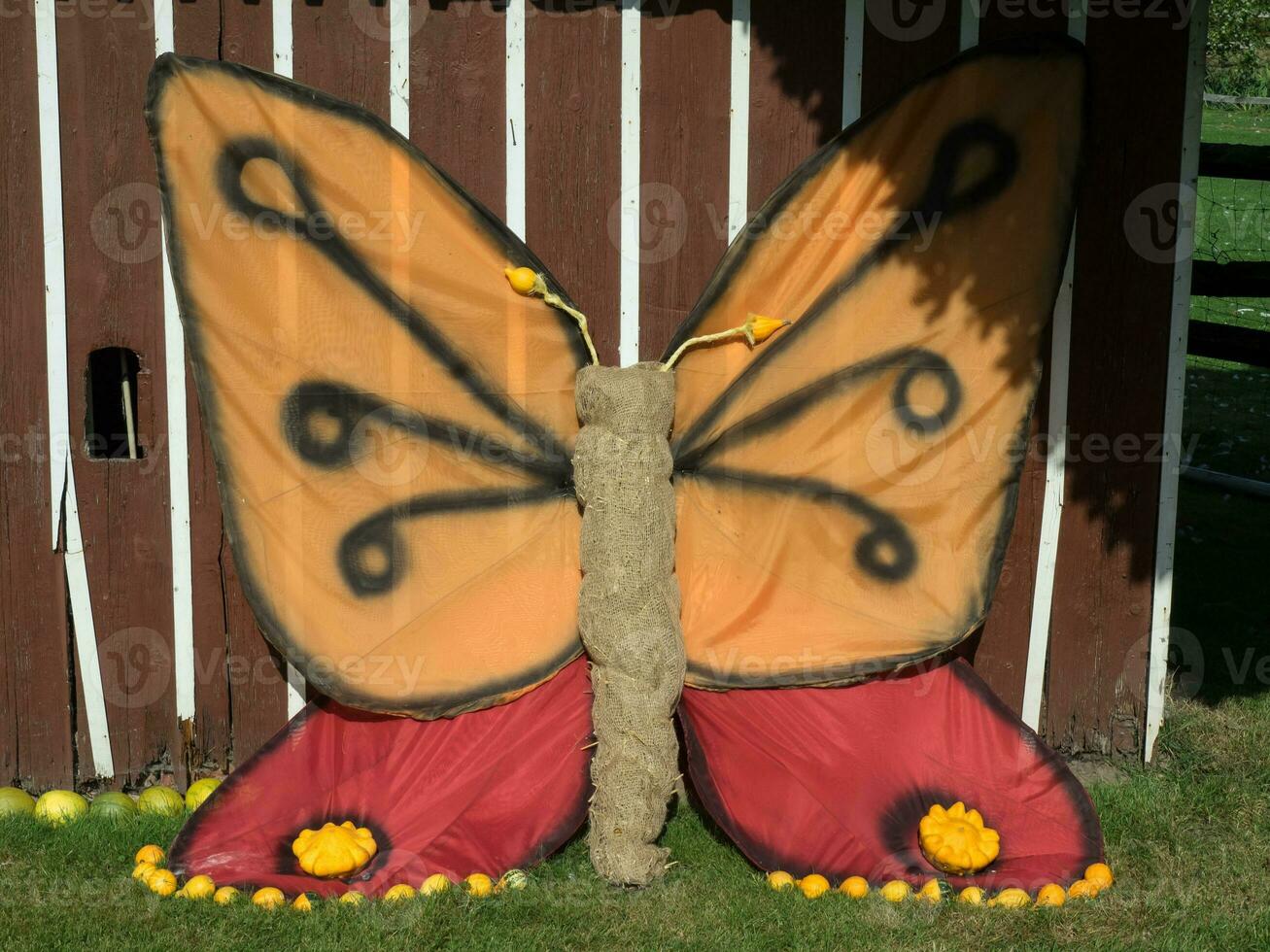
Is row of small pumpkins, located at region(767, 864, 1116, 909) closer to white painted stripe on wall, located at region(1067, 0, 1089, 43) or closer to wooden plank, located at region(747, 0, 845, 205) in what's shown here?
wooden plank, located at region(747, 0, 845, 205)

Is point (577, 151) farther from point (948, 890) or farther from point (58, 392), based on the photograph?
point (948, 890)

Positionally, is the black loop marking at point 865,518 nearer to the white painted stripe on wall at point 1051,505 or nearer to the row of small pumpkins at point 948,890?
the white painted stripe on wall at point 1051,505

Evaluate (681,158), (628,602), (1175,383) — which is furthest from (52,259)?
(1175,383)

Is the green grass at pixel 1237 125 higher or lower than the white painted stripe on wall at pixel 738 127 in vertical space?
higher

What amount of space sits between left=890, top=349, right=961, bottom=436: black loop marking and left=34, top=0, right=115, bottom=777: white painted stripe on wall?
2.90m

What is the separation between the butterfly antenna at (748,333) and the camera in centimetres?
491

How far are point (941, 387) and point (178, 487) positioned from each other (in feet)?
8.93

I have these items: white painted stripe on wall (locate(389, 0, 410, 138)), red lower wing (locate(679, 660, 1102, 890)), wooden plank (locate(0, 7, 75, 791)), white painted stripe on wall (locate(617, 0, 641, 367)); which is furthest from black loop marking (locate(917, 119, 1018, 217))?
wooden plank (locate(0, 7, 75, 791))

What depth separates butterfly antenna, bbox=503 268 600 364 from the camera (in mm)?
4824

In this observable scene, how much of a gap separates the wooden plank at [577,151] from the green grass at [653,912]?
1.86m

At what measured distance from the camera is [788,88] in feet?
16.8

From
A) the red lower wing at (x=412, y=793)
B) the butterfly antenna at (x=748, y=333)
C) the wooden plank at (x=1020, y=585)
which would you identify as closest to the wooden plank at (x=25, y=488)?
the red lower wing at (x=412, y=793)

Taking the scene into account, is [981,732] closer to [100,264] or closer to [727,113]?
[727,113]

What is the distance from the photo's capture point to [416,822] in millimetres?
4891
